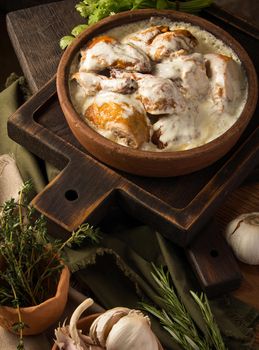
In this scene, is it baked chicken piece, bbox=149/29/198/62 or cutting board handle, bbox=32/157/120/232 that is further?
baked chicken piece, bbox=149/29/198/62

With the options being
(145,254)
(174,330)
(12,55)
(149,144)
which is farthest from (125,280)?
(12,55)

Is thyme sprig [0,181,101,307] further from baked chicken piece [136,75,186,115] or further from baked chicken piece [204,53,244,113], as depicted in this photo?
baked chicken piece [204,53,244,113]

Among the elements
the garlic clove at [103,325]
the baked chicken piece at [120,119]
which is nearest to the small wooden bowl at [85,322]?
the garlic clove at [103,325]

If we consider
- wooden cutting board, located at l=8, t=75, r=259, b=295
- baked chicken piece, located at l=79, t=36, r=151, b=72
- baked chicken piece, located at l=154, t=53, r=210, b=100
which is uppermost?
baked chicken piece, located at l=79, t=36, r=151, b=72

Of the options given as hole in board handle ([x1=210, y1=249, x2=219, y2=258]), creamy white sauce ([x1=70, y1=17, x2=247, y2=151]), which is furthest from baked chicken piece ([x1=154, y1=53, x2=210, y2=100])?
hole in board handle ([x1=210, y1=249, x2=219, y2=258])

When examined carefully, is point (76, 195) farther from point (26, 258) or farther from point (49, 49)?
point (49, 49)

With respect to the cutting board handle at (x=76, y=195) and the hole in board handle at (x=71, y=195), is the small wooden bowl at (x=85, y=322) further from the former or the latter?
the hole in board handle at (x=71, y=195)

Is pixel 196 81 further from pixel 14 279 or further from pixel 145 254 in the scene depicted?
pixel 14 279

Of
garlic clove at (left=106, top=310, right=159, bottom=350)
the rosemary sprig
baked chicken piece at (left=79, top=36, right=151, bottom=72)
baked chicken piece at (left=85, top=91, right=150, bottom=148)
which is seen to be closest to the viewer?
garlic clove at (left=106, top=310, right=159, bottom=350)
